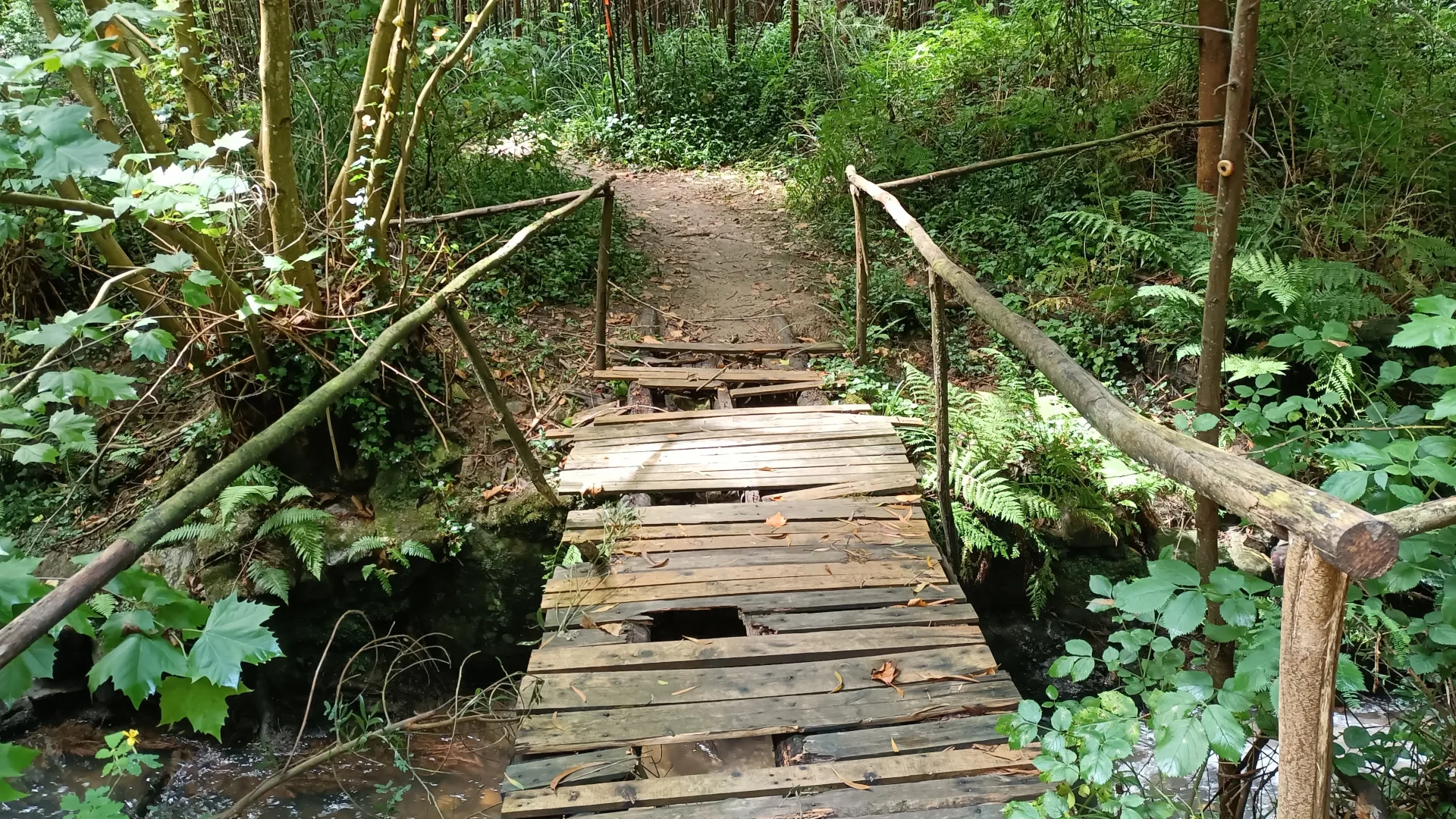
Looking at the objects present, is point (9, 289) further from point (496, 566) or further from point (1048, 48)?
point (1048, 48)

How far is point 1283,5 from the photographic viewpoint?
676 cm

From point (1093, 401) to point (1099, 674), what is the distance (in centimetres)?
374

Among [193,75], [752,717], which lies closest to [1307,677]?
[752,717]

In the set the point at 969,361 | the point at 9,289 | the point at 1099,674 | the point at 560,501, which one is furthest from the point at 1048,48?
the point at 9,289

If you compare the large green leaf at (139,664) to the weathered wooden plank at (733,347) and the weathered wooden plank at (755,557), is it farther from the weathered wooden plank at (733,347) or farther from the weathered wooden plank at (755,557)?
the weathered wooden plank at (733,347)

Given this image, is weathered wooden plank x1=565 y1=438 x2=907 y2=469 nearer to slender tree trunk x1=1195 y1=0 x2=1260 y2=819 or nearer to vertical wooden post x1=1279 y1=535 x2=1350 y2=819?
slender tree trunk x1=1195 y1=0 x2=1260 y2=819

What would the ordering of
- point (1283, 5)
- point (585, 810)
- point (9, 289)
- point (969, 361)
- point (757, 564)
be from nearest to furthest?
1. point (585, 810)
2. point (757, 564)
3. point (9, 289)
4. point (969, 361)
5. point (1283, 5)

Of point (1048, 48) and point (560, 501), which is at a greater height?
point (1048, 48)

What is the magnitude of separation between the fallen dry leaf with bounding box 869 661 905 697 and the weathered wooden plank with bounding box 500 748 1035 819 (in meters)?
0.30

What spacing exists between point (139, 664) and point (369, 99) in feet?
13.7

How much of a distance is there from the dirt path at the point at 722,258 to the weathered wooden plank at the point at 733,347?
1.11 ft

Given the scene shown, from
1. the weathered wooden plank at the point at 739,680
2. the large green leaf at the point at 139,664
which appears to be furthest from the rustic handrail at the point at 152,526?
the weathered wooden plank at the point at 739,680

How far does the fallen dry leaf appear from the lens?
2.83 m

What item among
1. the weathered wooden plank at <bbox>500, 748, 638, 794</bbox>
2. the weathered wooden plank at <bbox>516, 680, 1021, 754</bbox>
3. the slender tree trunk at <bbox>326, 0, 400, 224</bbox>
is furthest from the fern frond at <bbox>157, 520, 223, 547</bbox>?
the weathered wooden plank at <bbox>500, 748, 638, 794</bbox>
